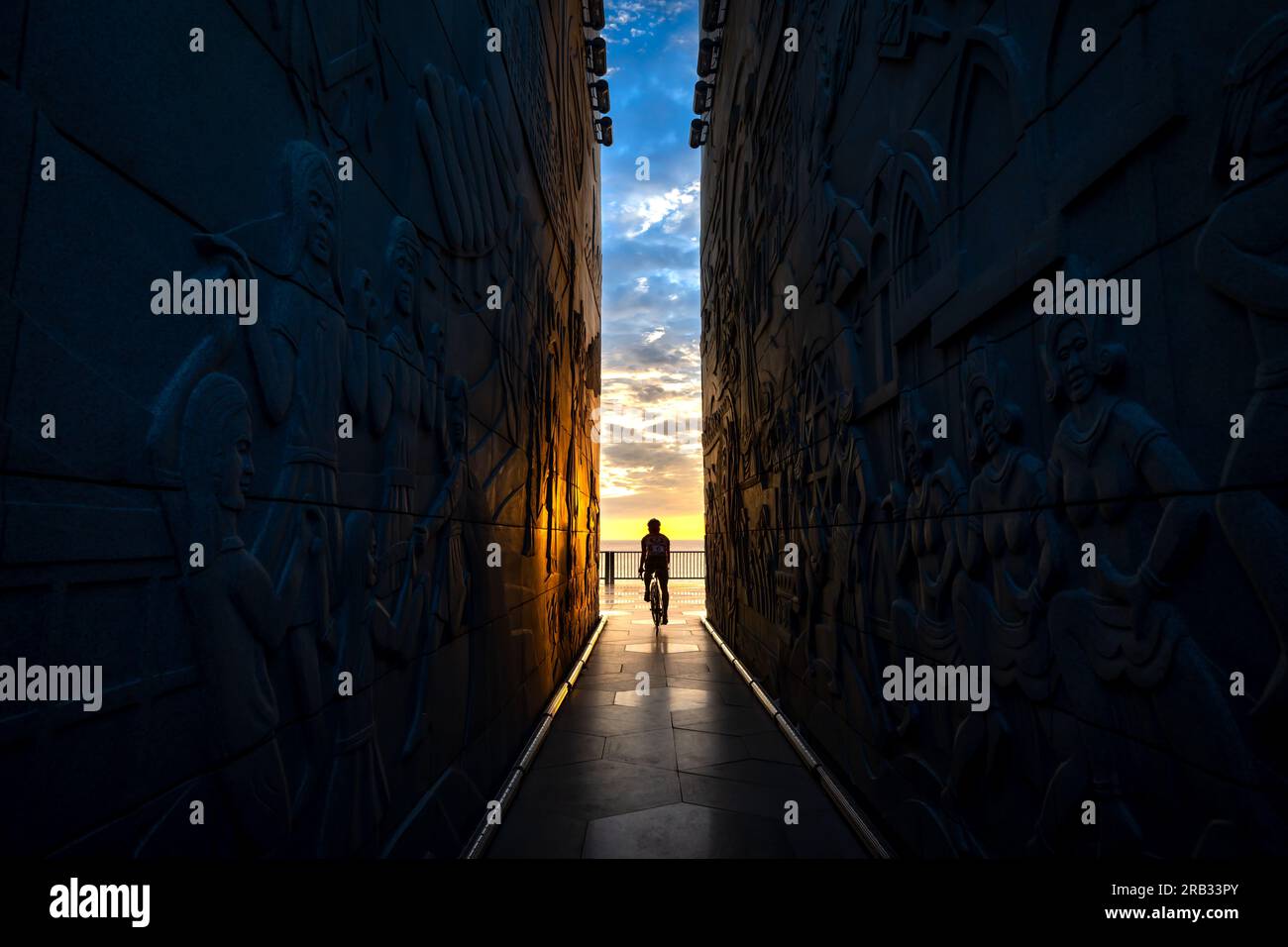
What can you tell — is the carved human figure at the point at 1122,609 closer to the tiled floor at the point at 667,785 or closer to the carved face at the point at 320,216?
the tiled floor at the point at 667,785

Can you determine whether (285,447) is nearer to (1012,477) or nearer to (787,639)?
(1012,477)

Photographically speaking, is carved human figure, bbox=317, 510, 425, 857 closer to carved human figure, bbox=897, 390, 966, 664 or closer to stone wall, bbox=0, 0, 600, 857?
stone wall, bbox=0, 0, 600, 857

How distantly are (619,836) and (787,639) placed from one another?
2.65 m

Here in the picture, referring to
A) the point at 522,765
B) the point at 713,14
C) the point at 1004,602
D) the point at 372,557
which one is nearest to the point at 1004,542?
the point at 1004,602

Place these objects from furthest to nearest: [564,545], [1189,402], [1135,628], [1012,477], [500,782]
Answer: [564,545] → [500,782] → [1012,477] → [1135,628] → [1189,402]

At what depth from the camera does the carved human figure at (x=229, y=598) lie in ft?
4.46

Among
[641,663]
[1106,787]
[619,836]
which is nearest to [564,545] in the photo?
[641,663]

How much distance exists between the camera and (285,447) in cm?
177

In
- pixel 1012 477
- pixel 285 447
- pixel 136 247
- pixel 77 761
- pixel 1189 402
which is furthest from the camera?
pixel 1012 477

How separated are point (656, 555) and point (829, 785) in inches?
308

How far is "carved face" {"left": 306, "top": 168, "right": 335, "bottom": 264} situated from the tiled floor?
10.2ft

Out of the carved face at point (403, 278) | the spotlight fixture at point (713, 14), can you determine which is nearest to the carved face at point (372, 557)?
the carved face at point (403, 278)

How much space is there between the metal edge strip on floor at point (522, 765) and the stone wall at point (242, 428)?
0.34ft

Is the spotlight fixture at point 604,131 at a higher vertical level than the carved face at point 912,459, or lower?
higher
